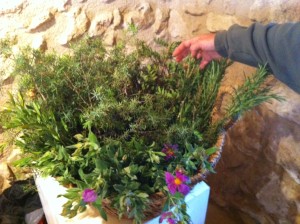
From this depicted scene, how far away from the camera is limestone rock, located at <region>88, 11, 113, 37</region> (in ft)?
3.90

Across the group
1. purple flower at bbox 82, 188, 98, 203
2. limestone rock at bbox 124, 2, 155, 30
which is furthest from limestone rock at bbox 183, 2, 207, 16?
purple flower at bbox 82, 188, 98, 203

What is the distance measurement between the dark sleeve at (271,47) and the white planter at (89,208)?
38cm

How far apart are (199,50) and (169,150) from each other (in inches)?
15.7

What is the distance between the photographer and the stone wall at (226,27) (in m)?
1.07

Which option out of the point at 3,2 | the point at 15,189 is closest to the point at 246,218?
the point at 15,189

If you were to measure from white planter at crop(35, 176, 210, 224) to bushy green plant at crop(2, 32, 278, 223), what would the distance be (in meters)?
0.05

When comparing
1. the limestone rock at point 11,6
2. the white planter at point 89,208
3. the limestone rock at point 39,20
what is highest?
the limestone rock at point 11,6

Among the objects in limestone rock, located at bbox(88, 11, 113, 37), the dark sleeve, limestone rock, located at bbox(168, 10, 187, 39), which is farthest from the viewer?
limestone rock, located at bbox(168, 10, 187, 39)

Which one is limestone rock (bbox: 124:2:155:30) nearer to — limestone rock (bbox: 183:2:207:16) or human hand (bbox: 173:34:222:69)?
limestone rock (bbox: 183:2:207:16)

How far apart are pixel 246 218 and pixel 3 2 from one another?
1.41 meters

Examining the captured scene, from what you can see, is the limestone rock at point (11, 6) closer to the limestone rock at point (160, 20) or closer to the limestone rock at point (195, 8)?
the limestone rock at point (160, 20)

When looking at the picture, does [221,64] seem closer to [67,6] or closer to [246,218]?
[67,6]

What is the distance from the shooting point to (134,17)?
1.23 m

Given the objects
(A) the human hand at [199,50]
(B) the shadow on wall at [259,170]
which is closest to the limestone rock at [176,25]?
(A) the human hand at [199,50]
